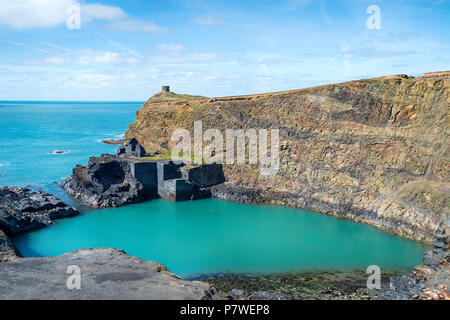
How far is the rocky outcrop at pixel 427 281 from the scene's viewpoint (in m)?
17.5

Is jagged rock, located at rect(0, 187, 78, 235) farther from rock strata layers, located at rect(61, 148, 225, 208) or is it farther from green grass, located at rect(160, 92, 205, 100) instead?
green grass, located at rect(160, 92, 205, 100)

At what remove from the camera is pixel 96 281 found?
16.0 metres

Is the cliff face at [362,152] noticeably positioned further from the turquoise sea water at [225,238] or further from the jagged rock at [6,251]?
the jagged rock at [6,251]

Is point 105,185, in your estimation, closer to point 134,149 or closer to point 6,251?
point 134,149

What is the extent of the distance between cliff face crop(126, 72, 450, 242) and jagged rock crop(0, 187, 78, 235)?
1415 centimetres

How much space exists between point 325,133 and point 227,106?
11874 mm

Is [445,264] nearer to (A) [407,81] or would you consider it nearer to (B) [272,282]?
(B) [272,282]

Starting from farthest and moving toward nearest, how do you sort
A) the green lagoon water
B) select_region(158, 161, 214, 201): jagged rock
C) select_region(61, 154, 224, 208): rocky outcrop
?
select_region(158, 161, 214, 201): jagged rock → select_region(61, 154, 224, 208): rocky outcrop → the green lagoon water

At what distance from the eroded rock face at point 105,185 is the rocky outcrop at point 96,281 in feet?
48.6

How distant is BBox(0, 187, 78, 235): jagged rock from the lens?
26625 millimetres

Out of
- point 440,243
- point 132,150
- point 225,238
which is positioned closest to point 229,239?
point 225,238

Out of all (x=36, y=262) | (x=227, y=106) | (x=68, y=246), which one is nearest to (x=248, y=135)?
(x=227, y=106)

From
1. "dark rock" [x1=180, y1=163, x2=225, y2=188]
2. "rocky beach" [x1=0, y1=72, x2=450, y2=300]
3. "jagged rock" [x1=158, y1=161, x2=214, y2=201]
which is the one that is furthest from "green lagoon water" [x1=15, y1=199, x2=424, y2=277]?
"dark rock" [x1=180, y1=163, x2=225, y2=188]

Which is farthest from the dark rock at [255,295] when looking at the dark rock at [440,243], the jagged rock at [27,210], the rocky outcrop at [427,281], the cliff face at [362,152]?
the jagged rock at [27,210]
